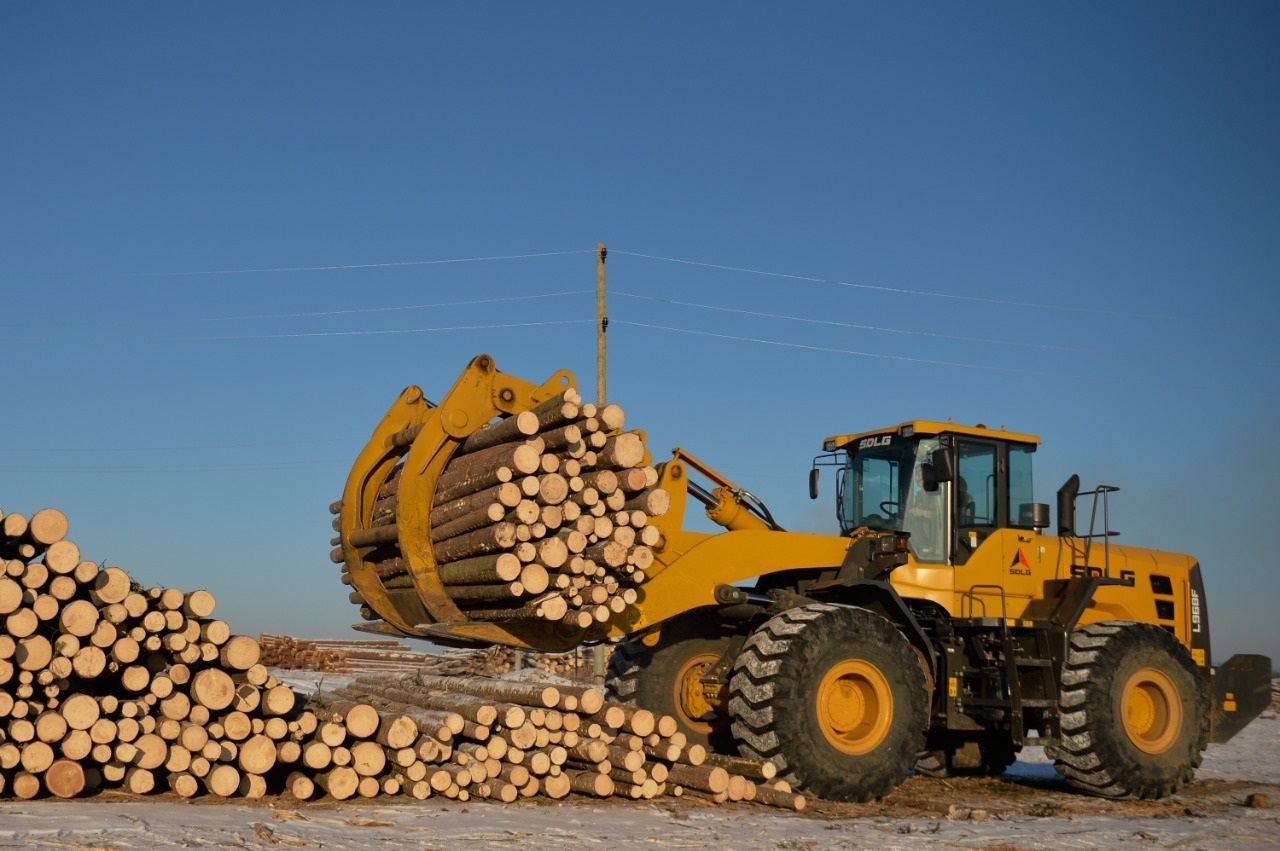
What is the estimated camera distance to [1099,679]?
10758 mm

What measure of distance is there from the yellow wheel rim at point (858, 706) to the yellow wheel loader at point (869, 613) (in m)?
0.02

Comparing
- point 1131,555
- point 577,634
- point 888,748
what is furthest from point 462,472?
point 1131,555

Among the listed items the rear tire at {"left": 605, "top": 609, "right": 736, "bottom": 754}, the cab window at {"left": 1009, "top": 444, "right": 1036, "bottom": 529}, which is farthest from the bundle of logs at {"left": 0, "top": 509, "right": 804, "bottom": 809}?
the cab window at {"left": 1009, "top": 444, "right": 1036, "bottom": 529}

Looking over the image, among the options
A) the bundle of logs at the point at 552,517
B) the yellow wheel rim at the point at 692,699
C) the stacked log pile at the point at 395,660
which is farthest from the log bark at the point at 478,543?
the stacked log pile at the point at 395,660

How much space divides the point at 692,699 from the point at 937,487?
9.45 feet

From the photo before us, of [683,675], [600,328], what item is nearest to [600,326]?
[600,328]

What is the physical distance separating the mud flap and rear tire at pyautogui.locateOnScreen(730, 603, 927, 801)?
4430mm

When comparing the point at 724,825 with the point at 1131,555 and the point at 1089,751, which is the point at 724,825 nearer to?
the point at 1089,751

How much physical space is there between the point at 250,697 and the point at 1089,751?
7.08 meters

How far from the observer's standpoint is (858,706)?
31.8ft

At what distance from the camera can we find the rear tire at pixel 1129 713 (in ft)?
35.2

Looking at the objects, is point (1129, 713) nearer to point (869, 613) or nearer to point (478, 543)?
point (869, 613)

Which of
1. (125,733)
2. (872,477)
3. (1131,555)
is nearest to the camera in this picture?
(125,733)

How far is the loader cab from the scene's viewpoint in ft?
36.1
